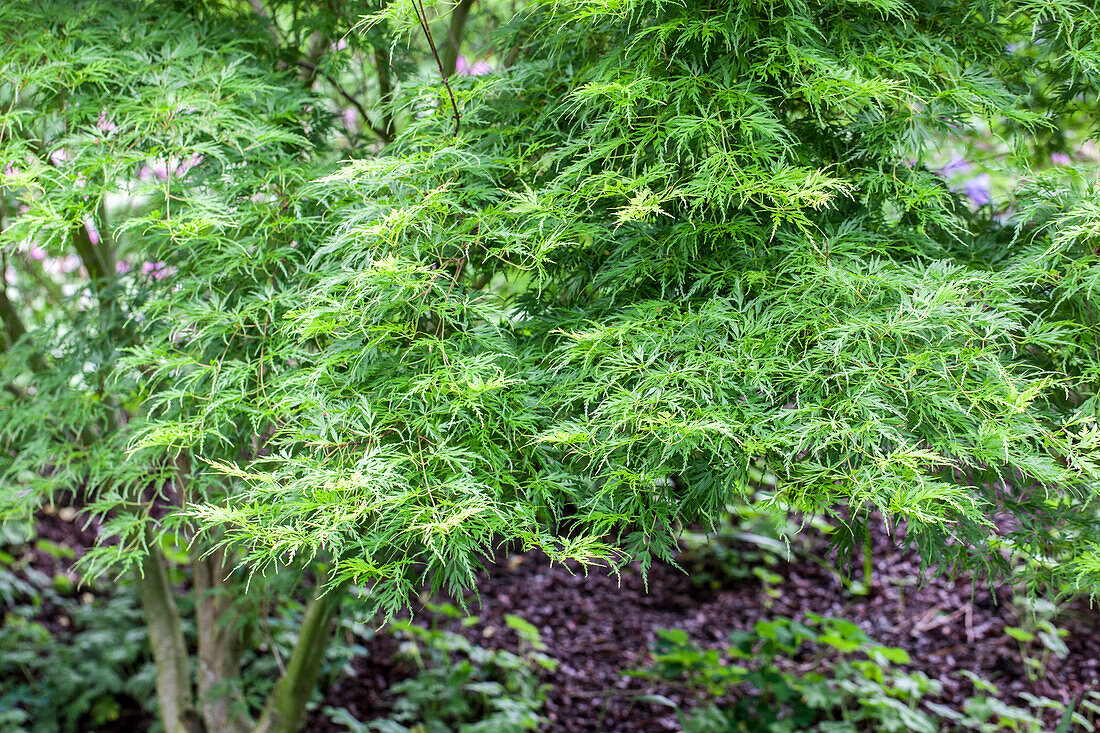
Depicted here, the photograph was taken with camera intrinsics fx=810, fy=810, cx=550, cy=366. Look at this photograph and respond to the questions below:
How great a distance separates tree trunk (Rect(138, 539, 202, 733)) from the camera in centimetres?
233

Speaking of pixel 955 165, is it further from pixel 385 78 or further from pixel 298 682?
pixel 298 682

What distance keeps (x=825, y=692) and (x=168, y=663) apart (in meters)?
1.99

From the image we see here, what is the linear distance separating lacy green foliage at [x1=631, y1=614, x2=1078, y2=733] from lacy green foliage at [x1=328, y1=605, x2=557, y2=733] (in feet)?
1.43

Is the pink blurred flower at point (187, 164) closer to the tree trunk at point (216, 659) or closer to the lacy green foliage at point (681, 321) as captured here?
the lacy green foliage at point (681, 321)

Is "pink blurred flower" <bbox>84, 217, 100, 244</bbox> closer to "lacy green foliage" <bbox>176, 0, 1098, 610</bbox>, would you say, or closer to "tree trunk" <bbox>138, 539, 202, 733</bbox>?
"lacy green foliage" <bbox>176, 0, 1098, 610</bbox>

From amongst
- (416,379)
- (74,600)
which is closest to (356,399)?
(416,379)

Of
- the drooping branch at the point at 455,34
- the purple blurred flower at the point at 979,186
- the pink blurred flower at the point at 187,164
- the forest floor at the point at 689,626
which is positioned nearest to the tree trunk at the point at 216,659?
the forest floor at the point at 689,626

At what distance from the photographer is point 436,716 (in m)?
2.78

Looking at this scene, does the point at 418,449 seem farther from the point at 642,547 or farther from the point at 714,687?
the point at 714,687

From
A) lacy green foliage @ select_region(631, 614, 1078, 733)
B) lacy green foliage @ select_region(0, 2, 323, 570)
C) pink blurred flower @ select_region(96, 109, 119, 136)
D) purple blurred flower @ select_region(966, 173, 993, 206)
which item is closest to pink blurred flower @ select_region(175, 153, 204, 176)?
lacy green foliage @ select_region(0, 2, 323, 570)

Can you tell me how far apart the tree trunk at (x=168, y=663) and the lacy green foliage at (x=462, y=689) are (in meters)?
0.44

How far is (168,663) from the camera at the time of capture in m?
2.36

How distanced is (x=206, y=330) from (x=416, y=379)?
390 mm

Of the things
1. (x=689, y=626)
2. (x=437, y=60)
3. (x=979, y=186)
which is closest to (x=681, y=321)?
(x=437, y=60)
